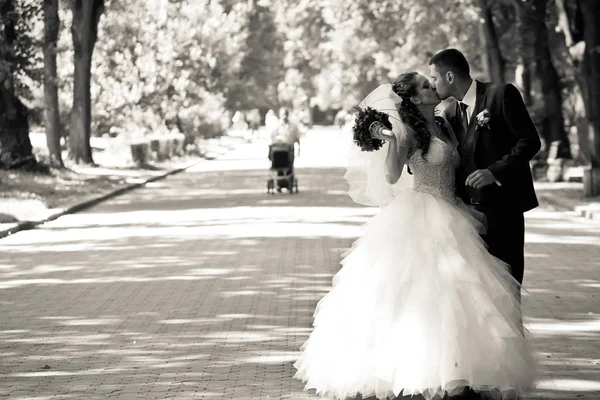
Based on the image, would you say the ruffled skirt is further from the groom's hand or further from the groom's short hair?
the groom's short hair

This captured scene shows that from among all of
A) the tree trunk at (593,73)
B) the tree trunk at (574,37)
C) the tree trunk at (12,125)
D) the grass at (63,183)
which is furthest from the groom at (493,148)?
the tree trunk at (12,125)

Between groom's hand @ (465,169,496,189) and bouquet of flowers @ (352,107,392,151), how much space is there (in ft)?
1.87

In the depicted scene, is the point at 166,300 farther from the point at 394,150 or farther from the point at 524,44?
the point at 524,44

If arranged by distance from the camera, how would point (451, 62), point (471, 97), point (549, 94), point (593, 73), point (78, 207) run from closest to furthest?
point (451, 62), point (471, 97), point (78, 207), point (593, 73), point (549, 94)

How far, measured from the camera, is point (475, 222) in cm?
805

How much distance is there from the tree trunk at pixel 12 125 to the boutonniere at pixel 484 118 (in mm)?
26074

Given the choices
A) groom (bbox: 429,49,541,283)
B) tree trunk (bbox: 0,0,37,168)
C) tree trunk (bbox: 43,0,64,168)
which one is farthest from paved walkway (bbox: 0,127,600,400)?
tree trunk (bbox: 43,0,64,168)

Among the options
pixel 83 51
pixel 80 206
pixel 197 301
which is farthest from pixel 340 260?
pixel 83 51

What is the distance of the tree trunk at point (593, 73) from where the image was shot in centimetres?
2830

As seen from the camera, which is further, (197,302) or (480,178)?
(197,302)

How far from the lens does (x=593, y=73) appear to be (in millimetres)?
28453

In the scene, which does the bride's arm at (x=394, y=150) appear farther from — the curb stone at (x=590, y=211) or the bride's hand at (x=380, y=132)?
the curb stone at (x=590, y=211)

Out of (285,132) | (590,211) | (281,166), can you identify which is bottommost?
(590,211)

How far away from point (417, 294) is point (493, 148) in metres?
1.05
